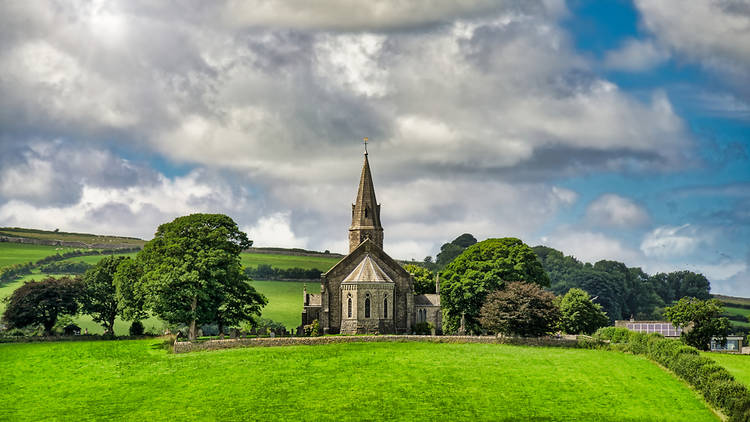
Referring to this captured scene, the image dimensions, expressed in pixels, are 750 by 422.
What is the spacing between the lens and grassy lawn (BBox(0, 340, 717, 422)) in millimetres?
47375

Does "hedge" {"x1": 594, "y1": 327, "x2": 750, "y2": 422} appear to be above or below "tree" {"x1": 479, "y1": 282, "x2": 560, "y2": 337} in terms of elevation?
below

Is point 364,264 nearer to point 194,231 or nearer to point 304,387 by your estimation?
point 194,231

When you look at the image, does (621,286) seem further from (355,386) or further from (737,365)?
(355,386)

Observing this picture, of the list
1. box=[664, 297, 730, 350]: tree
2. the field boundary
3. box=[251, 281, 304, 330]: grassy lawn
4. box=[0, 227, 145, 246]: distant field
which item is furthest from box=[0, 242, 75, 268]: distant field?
box=[664, 297, 730, 350]: tree

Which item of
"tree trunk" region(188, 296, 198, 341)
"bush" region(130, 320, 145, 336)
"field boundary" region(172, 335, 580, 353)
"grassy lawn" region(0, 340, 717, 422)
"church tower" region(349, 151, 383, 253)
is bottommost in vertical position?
"grassy lawn" region(0, 340, 717, 422)

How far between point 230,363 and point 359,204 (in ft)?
129

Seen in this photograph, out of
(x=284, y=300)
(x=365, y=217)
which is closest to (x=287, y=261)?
(x=284, y=300)

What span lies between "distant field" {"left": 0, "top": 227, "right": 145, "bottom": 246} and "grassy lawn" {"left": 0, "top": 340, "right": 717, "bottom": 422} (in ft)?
330

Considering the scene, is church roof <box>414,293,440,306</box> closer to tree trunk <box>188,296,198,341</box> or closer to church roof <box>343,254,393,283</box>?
church roof <box>343,254,393,283</box>

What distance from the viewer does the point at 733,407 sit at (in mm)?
45500

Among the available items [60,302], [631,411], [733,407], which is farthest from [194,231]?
[733,407]

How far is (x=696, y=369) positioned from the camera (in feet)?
172

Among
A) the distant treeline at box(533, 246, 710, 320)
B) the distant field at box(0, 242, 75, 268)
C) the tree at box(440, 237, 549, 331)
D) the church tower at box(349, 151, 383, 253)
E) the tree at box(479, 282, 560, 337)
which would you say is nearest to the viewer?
the tree at box(479, 282, 560, 337)

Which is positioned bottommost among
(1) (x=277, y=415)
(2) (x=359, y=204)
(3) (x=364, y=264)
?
(1) (x=277, y=415)
